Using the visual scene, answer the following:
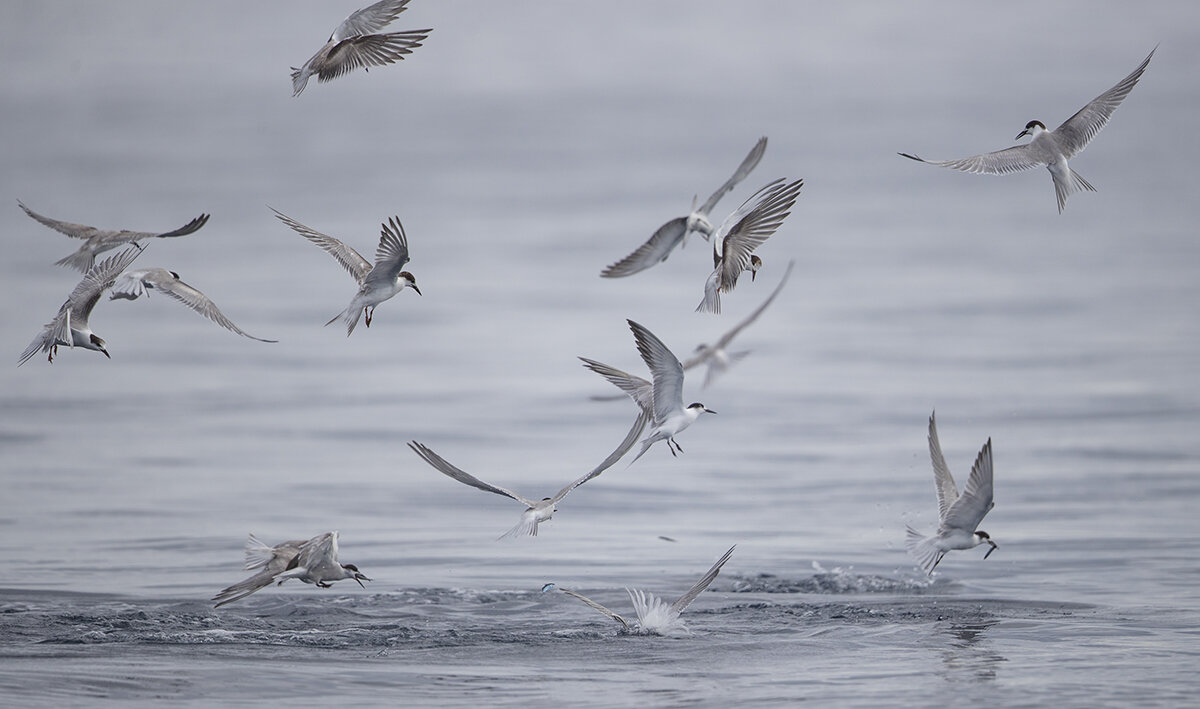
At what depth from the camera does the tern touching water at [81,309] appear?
468 inches

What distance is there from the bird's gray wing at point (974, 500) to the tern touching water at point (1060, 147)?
7.13 ft

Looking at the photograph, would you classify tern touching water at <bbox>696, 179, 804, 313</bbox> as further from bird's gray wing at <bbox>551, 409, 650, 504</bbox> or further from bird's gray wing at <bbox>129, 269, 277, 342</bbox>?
bird's gray wing at <bbox>129, 269, 277, 342</bbox>

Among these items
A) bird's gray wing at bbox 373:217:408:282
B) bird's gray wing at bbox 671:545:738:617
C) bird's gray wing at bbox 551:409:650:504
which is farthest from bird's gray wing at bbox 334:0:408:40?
bird's gray wing at bbox 671:545:738:617

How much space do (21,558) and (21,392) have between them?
8.52 m

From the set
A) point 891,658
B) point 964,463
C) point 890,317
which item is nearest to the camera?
point 891,658

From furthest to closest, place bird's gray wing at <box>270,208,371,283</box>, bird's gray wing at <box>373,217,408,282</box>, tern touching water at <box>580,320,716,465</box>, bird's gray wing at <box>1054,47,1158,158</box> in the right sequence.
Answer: bird's gray wing at <box>1054,47,1158,158</box>, bird's gray wing at <box>270,208,371,283</box>, tern touching water at <box>580,320,716,465</box>, bird's gray wing at <box>373,217,408,282</box>

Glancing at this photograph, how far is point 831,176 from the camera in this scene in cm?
5069

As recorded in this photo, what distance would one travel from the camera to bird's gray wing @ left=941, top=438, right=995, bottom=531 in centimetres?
1159

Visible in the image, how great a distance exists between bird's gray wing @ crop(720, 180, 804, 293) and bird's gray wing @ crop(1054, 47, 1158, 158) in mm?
2516

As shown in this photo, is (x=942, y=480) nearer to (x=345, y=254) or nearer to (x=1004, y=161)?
(x=1004, y=161)

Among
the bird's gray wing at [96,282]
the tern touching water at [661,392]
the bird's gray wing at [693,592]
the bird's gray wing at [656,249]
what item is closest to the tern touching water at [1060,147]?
the bird's gray wing at [656,249]

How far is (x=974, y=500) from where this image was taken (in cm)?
1190

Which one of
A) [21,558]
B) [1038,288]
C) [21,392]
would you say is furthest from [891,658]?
[1038,288]

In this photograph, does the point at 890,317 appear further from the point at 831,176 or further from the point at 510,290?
the point at 831,176
